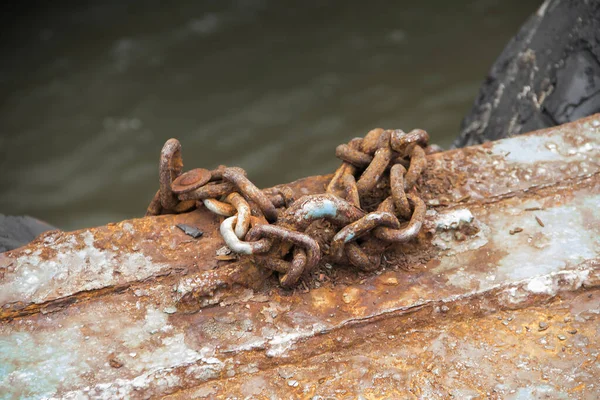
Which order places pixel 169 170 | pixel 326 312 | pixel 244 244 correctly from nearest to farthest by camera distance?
pixel 244 244 → pixel 326 312 → pixel 169 170

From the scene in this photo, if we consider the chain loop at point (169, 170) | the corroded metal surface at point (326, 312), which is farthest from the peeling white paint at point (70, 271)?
the chain loop at point (169, 170)

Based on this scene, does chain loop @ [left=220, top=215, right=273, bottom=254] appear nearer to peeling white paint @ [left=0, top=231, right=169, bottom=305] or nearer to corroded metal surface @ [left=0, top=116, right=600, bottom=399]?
corroded metal surface @ [left=0, top=116, right=600, bottom=399]

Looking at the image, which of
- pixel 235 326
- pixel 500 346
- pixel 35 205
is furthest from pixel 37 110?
pixel 500 346

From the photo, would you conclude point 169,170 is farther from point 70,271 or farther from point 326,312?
point 326,312

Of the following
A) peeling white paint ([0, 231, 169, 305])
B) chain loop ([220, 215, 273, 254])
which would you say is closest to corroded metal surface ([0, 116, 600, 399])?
peeling white paint ([0, 231, 169, 305])

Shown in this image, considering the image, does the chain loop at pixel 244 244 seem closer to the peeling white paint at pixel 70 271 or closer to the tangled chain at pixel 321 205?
the tangled chain at pixel 321 205

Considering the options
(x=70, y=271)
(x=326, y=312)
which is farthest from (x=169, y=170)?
(x=326, y=312)
